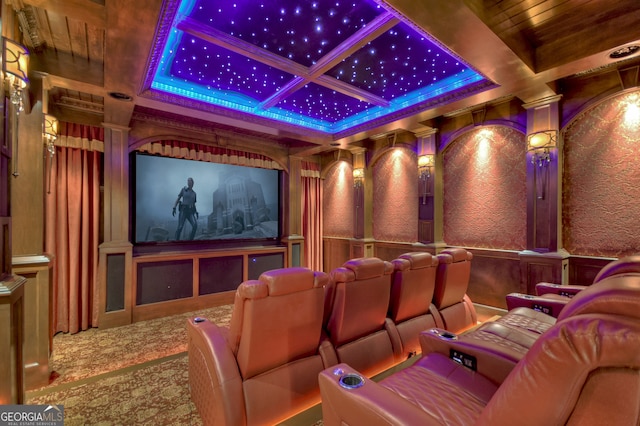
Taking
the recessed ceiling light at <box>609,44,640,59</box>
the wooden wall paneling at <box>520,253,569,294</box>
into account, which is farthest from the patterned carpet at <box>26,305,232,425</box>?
the recessed ceiling light at <box>609,44,640,59</box>

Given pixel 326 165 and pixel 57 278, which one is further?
pixel 326 165

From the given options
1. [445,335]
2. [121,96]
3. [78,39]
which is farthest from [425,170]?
[78,39]

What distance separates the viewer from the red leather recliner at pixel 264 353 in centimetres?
143

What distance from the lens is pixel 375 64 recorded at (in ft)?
10.1

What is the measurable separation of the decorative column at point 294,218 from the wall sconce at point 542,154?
382cm

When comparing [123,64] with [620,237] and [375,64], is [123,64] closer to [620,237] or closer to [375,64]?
[375,64]

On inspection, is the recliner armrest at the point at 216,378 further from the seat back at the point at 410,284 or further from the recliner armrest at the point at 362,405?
the seat back at the point at 410,284

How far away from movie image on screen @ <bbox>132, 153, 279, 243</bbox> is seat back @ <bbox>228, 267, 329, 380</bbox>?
332cm

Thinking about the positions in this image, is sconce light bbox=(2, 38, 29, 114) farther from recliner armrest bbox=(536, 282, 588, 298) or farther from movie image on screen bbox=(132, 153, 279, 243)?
recliner armrest bbox=(536, 282, 588, 298)

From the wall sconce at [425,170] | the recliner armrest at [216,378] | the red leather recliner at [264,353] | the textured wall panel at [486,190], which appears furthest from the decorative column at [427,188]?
the recliner armrest at [216,378]

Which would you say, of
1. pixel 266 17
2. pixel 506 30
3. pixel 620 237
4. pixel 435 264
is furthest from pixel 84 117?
pixel 620 237

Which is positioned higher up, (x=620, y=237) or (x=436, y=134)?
(x=436, y=134)

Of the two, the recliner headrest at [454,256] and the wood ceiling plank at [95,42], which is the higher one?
the wood ceiling plank at [95,42]

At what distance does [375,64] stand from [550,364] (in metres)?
3.13
